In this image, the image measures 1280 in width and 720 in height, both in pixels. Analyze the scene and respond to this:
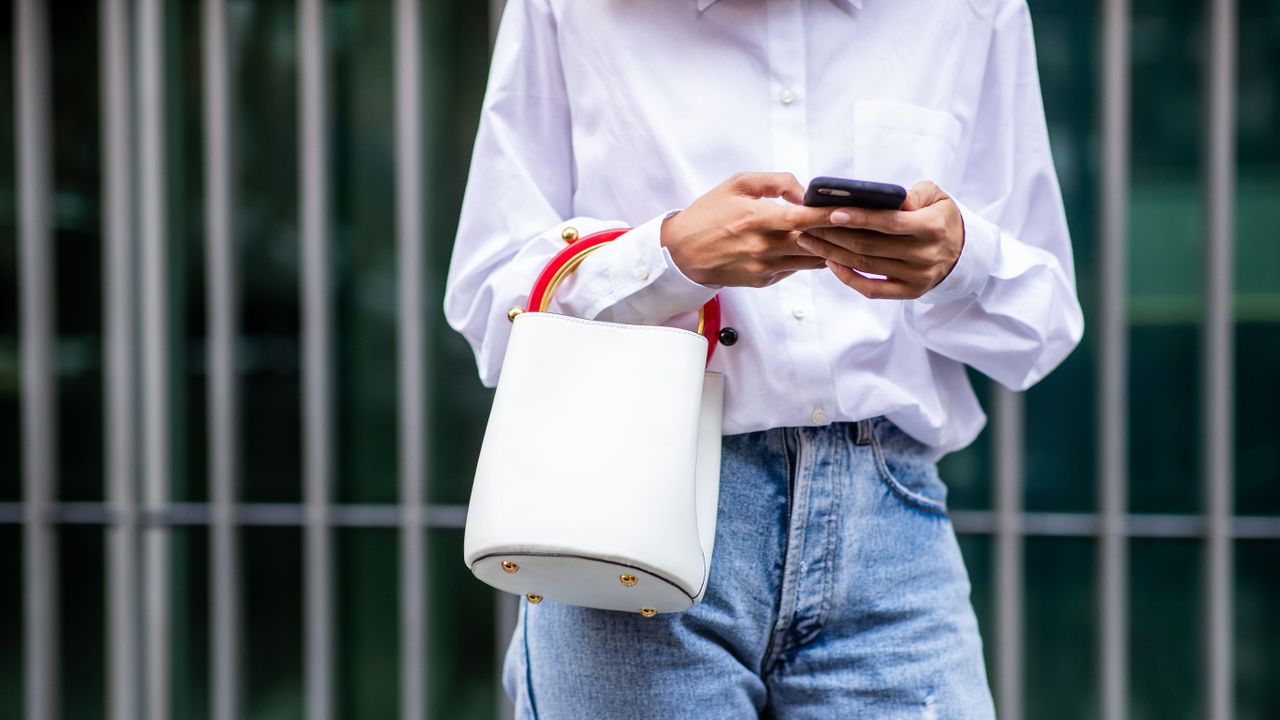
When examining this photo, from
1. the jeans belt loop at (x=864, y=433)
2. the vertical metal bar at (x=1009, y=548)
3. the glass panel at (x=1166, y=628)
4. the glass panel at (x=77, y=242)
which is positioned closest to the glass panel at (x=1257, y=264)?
the glass panel at (x=1166, y=628)

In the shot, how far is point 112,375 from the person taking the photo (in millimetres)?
3545

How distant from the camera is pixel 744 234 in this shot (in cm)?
99

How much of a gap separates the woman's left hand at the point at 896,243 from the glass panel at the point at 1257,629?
2.79 metres

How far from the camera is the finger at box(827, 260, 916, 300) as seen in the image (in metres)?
1.01

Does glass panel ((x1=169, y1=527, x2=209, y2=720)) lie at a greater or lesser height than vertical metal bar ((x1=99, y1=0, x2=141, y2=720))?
lesser

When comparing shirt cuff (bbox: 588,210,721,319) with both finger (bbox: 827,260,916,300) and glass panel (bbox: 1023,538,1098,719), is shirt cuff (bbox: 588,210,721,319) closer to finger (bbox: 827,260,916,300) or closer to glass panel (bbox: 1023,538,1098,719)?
finger (bbox: 827,260,916,300)

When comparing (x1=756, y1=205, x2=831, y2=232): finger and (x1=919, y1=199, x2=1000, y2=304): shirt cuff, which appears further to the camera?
(x1=919, y1=199, x2=1000, y2=304): shirt cuff

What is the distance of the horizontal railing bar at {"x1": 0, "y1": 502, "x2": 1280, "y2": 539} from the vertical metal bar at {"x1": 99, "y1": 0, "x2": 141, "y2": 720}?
0.12 metres

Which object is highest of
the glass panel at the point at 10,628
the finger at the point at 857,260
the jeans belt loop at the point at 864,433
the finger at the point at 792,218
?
the finger at the point at 792,218

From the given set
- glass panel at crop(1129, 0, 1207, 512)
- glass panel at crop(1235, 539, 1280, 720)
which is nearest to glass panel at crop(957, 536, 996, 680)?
glass panel at crop(1129, 0, 1207, 512)

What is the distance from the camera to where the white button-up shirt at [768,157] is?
113cm

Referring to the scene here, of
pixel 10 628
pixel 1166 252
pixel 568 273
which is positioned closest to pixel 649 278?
pixel 568 273

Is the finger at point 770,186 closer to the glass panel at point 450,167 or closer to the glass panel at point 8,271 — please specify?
the glass panel at point 450,167

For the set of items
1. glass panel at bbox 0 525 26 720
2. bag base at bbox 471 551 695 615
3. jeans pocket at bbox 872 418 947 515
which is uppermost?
jeans pocket at bbox 872 418 947 515
